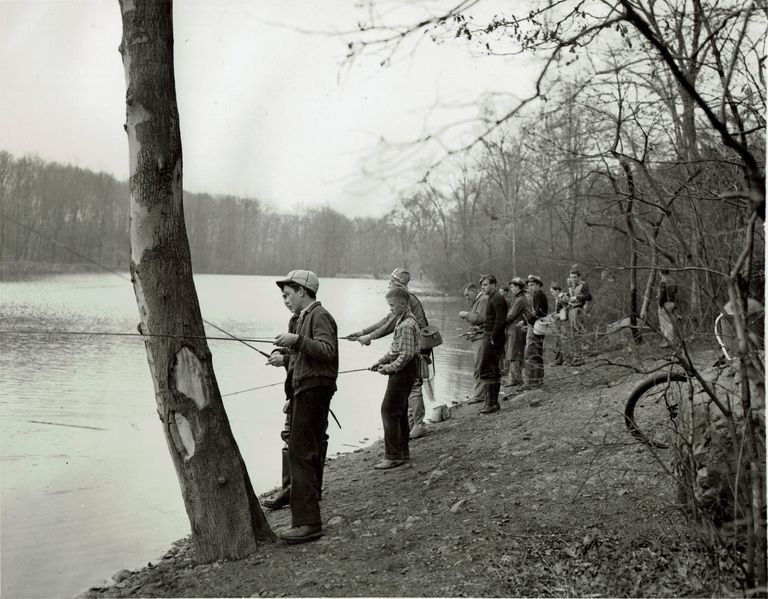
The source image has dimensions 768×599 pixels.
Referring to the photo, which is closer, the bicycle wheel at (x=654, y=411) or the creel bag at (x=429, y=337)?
the bicycle wheel at (x=654, y=411)

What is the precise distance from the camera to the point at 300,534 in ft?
15.9

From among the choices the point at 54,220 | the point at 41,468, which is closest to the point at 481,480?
the point at 41,468

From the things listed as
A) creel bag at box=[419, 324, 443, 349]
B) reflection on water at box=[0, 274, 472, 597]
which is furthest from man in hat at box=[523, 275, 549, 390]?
creel bag at box=[419, 324, 443, 349]

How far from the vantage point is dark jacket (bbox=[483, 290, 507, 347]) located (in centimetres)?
970

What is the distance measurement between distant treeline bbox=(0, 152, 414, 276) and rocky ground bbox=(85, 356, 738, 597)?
21.5 feet

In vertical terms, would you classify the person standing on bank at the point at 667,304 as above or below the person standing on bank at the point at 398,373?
above

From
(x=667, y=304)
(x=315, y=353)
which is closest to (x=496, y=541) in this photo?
(x=315, y=353)

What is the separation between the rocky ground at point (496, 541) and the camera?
386cm

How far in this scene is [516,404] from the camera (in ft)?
31.7

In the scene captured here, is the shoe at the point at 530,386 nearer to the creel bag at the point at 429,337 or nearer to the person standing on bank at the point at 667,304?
the person standing on bank at the point at 667,304

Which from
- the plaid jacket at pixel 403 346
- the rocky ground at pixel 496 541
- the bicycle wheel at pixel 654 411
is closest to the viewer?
the rocky ground at pixel 496 541

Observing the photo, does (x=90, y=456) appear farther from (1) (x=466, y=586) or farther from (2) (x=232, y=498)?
(1) (x=466, y=586)

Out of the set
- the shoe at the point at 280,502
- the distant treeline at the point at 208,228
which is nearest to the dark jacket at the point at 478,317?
the distant treeline at the point at 208,228

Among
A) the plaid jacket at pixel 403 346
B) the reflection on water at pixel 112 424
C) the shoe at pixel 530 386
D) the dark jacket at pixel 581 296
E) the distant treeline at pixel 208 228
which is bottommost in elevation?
the reflection on water at pixel 112 424
